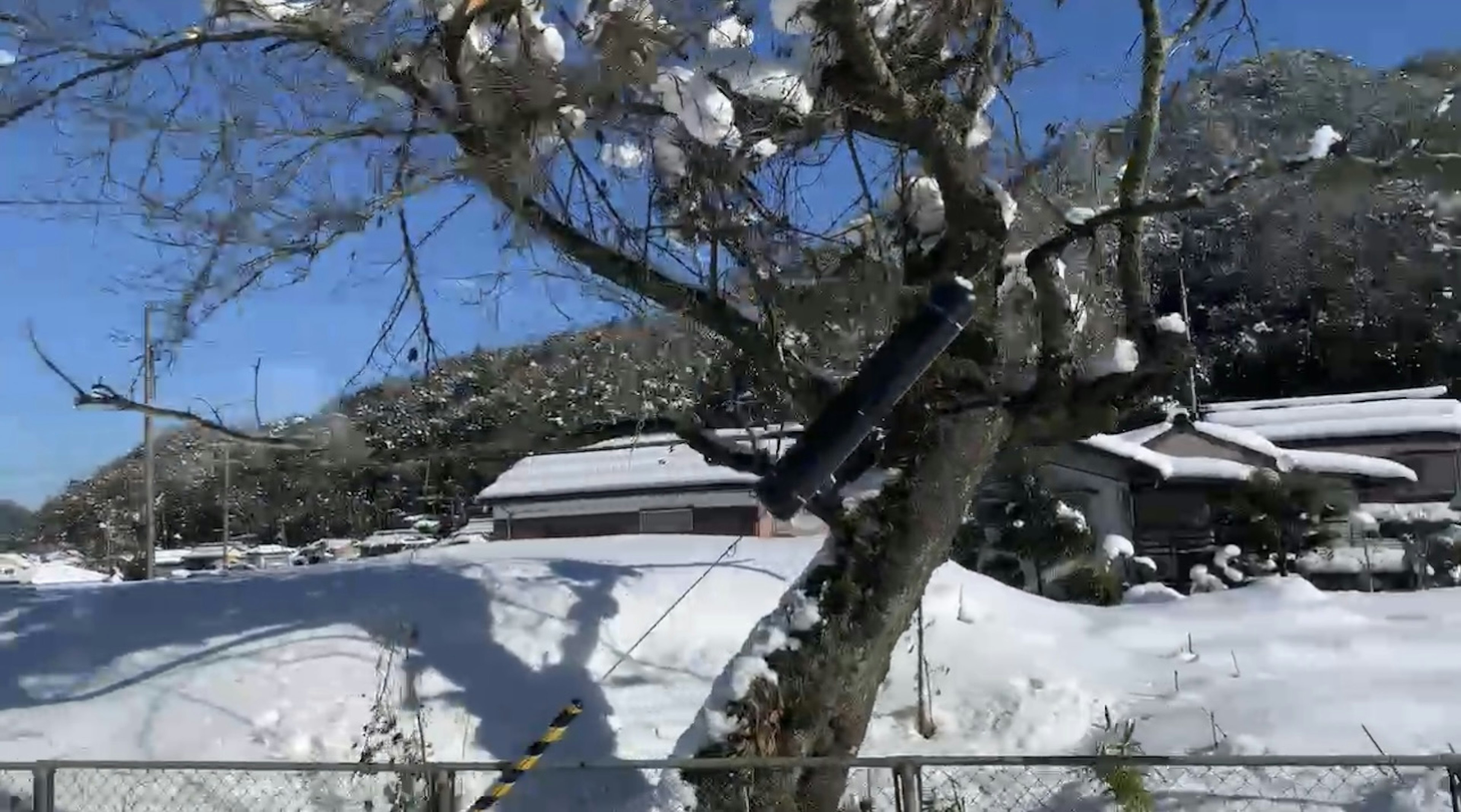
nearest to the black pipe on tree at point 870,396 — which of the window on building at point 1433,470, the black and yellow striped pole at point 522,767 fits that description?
the black and yellow striped pole at point 522,767

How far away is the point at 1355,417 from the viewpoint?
2812cm

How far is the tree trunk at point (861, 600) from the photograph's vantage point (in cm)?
777

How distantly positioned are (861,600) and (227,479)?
36.5 ft

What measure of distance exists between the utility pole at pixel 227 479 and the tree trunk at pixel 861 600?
3819 millimetres

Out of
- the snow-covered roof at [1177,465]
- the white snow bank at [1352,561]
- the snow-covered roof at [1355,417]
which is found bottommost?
the white snow bank at [1352,561]

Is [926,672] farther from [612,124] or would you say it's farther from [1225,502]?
[1225,502]

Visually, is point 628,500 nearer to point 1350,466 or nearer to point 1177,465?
point 1177,465

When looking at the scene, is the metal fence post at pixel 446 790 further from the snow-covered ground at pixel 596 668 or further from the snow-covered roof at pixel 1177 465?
the snow-covered roof at pixel 1177 465

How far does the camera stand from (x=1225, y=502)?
22.1 m

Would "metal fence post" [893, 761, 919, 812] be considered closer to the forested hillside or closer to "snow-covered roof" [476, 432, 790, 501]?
the forested hillside

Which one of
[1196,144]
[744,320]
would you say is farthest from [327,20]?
[1196,144]

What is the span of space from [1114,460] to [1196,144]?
582 inches

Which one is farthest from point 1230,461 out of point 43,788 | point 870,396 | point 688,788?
point 870,396

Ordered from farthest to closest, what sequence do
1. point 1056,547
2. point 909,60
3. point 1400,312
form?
point 1400,312 → point 1056,547 → point 909,60
